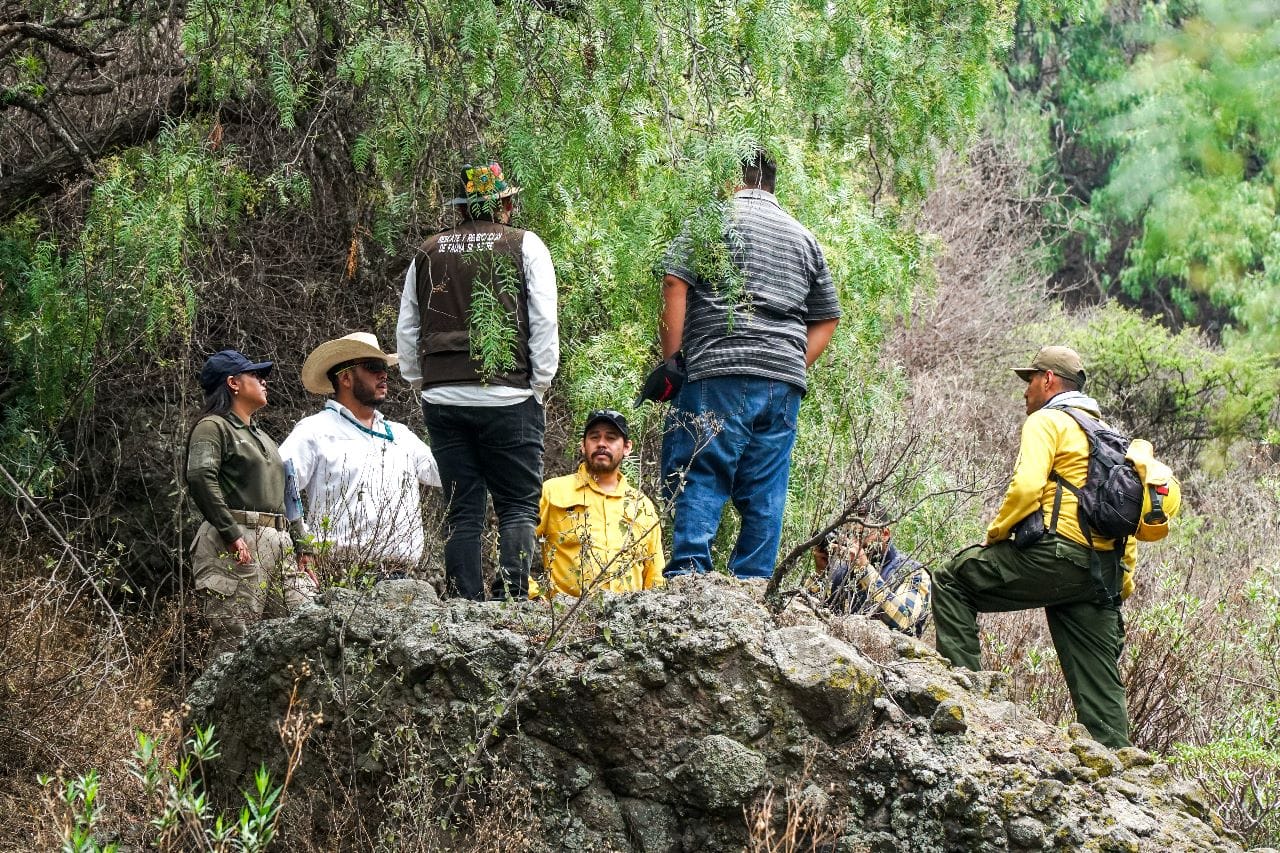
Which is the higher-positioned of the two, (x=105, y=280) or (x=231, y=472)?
(x=105, y=280)

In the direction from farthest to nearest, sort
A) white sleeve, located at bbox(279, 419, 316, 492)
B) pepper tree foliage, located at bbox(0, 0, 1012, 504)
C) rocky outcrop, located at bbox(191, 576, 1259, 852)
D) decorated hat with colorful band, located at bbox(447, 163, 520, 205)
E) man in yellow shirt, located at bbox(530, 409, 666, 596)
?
white sleeve, located at bbox(279, 419, 316, 492) < man in yellow shirt, located at bbox(530, 409, 666, 596) < decorated hat with colorful band, located at bbox(447, 163, 520, 205) < pepper tree foliage, located at bbox(0, 0, 1012, 504) < rocky outcrop, located at bbox(191, 576, 1259, 852)

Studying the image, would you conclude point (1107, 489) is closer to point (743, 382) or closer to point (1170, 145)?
point (743, 382)

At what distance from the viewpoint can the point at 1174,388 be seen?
17812mm

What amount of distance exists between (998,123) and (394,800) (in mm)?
19299

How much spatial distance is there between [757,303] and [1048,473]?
1609 millimetres

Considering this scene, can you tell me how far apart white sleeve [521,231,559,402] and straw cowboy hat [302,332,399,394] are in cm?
104

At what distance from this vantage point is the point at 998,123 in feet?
74.6

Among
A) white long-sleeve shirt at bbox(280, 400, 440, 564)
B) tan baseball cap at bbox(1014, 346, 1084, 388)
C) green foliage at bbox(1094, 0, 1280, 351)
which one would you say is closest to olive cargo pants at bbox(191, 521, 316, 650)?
white long-sleeve shirt at bbox(280, 400, 440, 564)

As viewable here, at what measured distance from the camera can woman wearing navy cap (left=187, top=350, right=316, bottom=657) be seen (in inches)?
262

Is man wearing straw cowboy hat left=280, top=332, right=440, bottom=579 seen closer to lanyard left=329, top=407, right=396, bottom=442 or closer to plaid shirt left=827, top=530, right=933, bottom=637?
lanyard left=329, top=407, right=396, bottom=442

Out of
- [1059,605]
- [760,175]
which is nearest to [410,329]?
[760,175]

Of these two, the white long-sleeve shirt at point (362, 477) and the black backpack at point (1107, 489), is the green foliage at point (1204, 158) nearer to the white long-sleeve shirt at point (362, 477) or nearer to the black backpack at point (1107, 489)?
the black backpack at point (1107, 489)

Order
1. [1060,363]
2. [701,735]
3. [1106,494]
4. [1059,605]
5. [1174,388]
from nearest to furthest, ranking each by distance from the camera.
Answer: [701,735], [1106,494], [1059,605], [1060,363], [1174,388]

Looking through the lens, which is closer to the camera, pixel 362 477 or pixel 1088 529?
pixel 362 477
